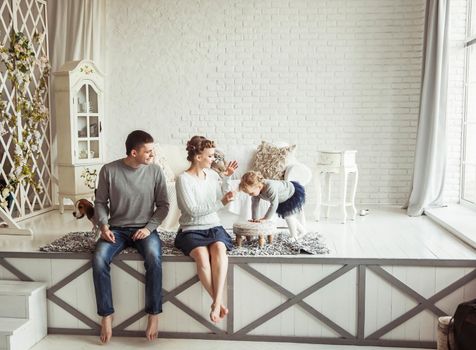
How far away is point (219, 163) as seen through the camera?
5324 millimetres

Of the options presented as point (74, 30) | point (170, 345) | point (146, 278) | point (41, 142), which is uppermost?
point (74, 30)

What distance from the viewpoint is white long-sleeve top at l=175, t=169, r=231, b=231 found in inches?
138

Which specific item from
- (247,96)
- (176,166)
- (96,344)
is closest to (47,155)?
(176,166)

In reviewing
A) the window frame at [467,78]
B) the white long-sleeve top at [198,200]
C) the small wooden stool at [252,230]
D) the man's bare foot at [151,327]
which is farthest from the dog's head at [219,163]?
the window frame at [467,78]

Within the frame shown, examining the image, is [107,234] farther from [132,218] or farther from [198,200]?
[198,200]

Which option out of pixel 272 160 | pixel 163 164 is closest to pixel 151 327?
pixel 163 164

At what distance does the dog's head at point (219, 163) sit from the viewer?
5293 millimetres

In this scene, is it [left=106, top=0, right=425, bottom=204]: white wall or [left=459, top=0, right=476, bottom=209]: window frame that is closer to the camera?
[left=459, top=0, right=476, bottom=209]: window frame

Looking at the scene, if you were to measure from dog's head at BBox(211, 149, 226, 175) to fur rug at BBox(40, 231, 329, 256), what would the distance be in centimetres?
131

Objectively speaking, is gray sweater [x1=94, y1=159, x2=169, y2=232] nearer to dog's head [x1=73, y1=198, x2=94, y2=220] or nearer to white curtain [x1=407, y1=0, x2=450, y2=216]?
dog's head [x1=73, y1=198, x2=94, y2=220]

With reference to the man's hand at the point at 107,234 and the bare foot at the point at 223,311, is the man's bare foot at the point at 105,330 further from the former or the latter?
the bare foot at the point at 223,311

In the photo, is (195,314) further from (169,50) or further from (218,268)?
(169,50)

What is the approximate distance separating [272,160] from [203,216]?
1789mm

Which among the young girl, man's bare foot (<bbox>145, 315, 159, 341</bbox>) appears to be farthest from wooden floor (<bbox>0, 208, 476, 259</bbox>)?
man's bare foot (<bbox>145, 315, 159, 341</bbox>)
